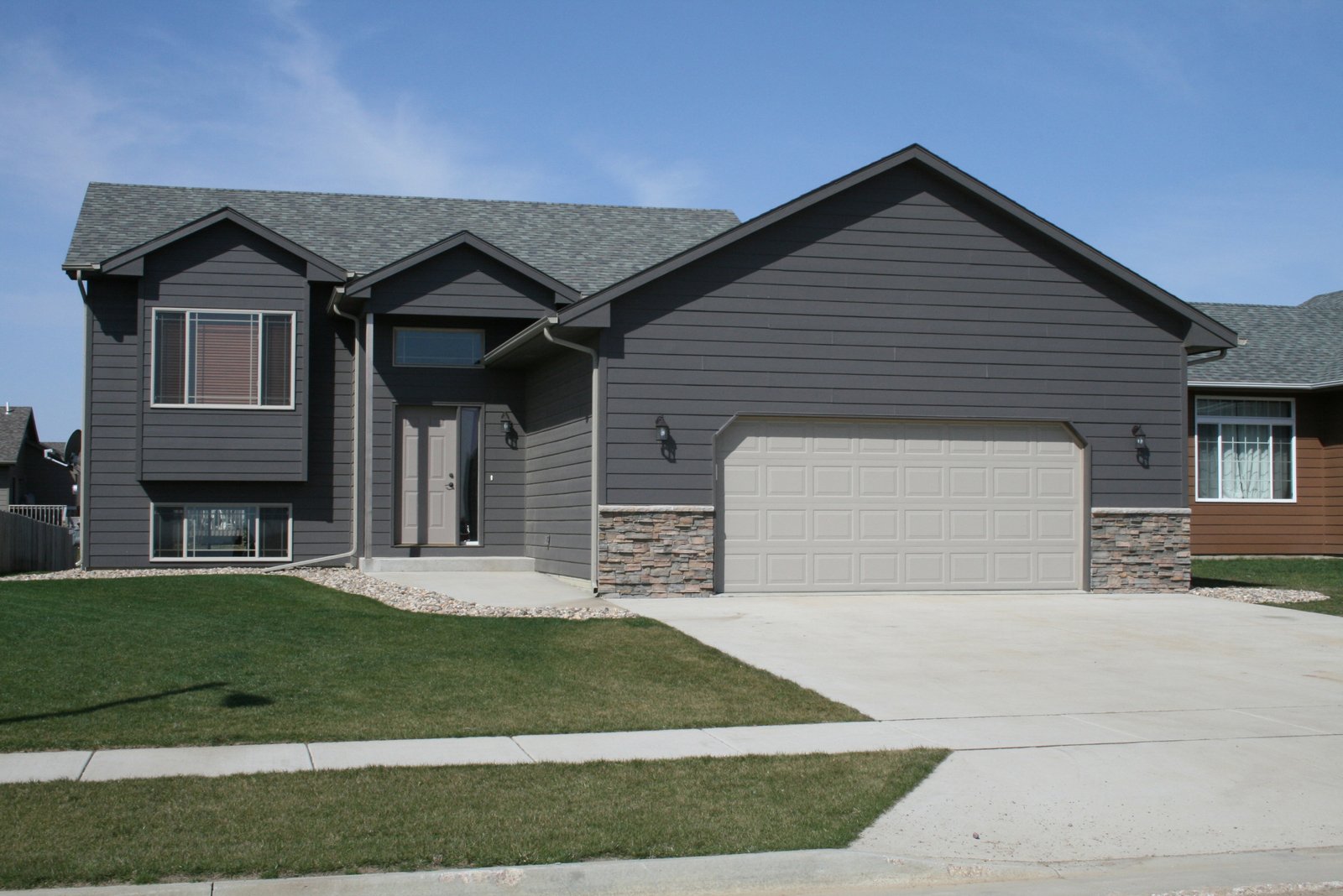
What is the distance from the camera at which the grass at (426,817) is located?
5.72 meters

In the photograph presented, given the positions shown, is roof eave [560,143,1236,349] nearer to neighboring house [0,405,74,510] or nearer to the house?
the house

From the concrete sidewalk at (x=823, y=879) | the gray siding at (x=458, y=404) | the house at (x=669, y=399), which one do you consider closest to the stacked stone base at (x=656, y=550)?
the house at (x=669, y=399)

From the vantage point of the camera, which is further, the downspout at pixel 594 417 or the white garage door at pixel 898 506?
the white garage door at pixel 898 506

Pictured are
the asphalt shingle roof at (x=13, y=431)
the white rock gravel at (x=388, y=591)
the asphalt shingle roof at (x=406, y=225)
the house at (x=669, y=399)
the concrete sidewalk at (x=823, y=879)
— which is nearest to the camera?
the concrete sidewalk at (x=823, y=879)

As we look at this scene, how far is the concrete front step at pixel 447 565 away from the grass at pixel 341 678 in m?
4.65

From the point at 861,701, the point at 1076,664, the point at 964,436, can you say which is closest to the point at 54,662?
the point at 861,701

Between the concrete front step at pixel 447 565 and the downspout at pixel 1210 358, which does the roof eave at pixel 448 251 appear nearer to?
the concrete front step at pixel 447 565

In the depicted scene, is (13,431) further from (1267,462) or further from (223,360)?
(1267,462)

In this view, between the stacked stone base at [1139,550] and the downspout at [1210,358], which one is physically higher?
the downspout at [1210,358]

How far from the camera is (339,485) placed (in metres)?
20.5

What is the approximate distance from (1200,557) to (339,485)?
1560 centimetres

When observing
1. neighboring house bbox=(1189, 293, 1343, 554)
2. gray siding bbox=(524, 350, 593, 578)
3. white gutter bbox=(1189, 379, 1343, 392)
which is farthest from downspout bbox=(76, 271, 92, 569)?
neighboring house bbox=(1189, 293, 1343, 554)

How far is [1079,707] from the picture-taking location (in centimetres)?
971

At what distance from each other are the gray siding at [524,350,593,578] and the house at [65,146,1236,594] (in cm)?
7
